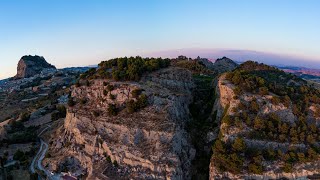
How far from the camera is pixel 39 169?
60.2m

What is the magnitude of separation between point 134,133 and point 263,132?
67.2ft

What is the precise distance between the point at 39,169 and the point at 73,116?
35.2 ft

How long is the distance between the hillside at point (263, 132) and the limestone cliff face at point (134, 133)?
6.36 meters

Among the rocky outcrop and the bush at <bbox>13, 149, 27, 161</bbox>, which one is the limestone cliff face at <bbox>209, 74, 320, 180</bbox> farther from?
the rocky outcrop

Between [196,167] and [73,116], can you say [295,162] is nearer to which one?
[196,167]

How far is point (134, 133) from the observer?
56.1m

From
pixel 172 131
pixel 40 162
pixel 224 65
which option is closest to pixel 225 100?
pixel 172 131

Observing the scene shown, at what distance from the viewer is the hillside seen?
51.2 metres

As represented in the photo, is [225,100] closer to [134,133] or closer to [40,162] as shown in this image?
[134,133]

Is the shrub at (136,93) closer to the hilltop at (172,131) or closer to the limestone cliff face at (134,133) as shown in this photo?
the hilltop at (172,131)

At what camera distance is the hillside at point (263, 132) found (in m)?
51.2

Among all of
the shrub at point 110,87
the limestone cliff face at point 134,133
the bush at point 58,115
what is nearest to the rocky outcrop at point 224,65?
the bush at point 58,115

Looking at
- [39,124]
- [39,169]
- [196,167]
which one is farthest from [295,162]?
[39,124]

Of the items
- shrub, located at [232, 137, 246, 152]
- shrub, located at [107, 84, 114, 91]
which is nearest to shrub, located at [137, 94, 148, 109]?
shrub, located at [107, 84, 114, 91]
